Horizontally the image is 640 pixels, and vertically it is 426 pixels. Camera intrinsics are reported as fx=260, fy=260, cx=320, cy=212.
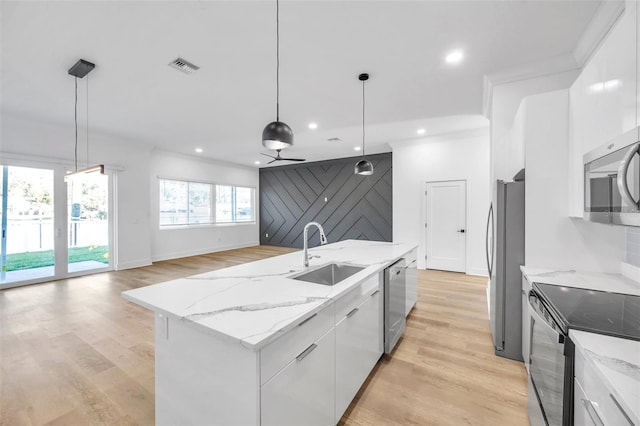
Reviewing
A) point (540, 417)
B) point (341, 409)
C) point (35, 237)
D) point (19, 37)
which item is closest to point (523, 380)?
point (540, 417)

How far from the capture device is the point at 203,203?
8000mm

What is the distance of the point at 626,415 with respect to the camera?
72cm

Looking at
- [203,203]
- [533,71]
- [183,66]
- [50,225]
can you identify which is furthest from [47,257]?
[533,71]

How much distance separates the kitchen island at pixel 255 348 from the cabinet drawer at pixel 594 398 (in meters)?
1.04

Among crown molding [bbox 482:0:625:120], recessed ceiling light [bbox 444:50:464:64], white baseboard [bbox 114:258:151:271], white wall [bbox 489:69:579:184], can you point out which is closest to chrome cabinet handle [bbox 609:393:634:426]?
white wall [bbox 489:69:579:184]

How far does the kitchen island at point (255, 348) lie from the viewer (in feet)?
3.49

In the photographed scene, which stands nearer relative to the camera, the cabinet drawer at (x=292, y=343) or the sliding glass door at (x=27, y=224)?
the cabinet drawer at (x=292, y=343)

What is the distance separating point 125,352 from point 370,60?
3.82m

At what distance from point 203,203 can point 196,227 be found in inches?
31.6

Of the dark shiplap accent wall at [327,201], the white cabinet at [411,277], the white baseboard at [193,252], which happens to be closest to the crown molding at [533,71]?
the white cabinet at [411,277]

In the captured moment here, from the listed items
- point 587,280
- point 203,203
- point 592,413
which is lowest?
point 592,413

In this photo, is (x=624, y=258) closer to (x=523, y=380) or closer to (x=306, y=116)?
(x=523, y=380)

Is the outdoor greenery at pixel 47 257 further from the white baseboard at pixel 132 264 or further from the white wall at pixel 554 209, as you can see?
the white wall at pixel 554 209

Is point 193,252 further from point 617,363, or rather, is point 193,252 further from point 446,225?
point 617,363
